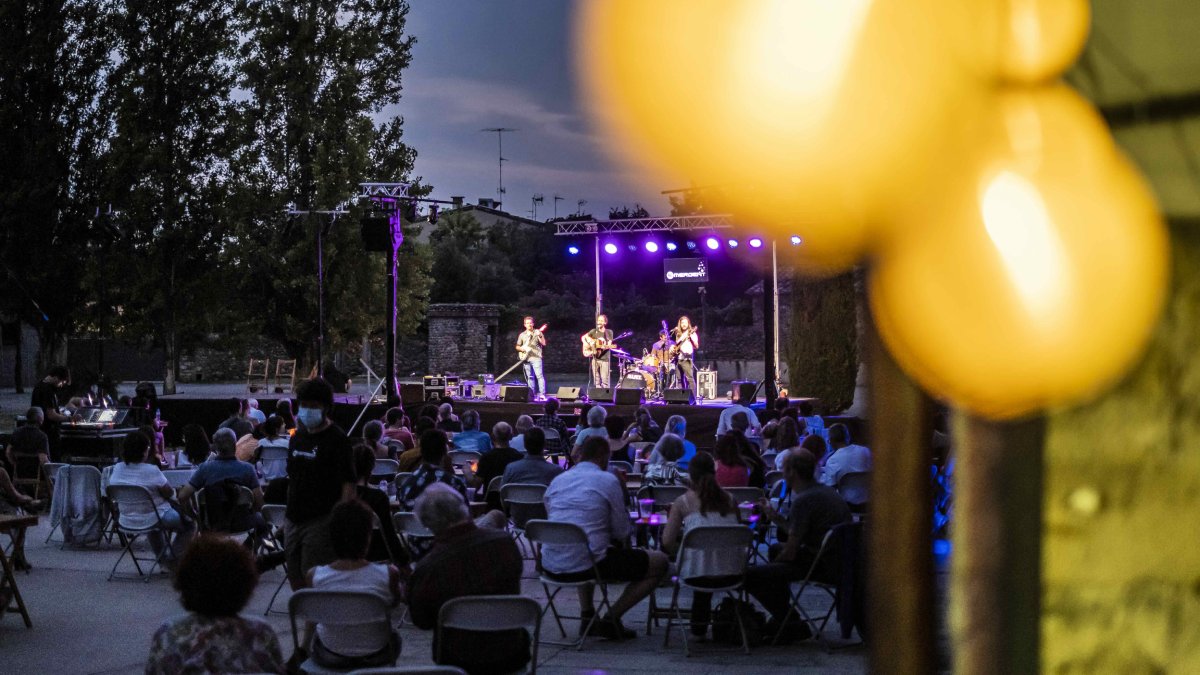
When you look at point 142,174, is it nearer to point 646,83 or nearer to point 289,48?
point 289,48

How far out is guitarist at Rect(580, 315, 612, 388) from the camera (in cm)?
2320

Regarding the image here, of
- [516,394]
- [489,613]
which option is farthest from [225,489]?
[516,394]

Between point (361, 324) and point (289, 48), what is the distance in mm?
7078

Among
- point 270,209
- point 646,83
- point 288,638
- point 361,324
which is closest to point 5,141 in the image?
point 270,209

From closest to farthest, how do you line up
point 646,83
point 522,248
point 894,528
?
point 894,528, point 646,83, point 522,248

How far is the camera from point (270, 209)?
32.7 m

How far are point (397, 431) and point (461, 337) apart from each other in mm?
20412

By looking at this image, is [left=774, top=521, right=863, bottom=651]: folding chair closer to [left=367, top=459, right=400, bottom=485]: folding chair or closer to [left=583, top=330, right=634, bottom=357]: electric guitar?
[left=367, top=459, right=400, bottom=485]: folding chair

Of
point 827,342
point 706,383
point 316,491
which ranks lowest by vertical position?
point 316,491

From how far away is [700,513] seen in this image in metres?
7.14

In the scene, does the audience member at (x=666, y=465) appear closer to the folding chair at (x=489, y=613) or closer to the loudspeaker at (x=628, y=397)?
the folding chair at (x=489, y=613)

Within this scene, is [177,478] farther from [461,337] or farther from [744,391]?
[461,337]

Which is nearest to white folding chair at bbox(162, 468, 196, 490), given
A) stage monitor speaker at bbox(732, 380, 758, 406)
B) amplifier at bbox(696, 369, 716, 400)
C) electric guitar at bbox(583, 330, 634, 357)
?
stage monitor speaker at bbox(732, 380, 758, 406)

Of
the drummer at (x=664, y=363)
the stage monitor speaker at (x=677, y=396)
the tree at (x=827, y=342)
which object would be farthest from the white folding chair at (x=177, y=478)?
the drummer at (x=664, y=363)
